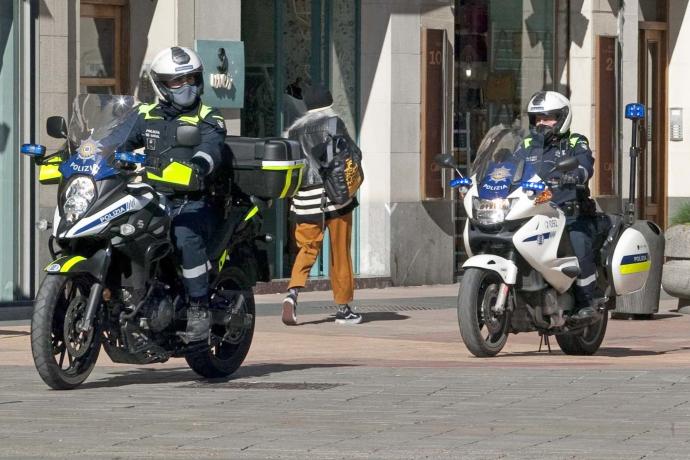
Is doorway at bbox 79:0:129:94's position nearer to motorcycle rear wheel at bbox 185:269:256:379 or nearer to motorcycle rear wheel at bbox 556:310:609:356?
motorcycle rear wheel at bbox 556:310:609:356

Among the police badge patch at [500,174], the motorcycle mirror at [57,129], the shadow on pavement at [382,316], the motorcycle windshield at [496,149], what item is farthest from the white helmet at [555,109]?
the motorcycle mirror at [57,129]

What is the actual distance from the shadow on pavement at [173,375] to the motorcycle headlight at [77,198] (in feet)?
3.27

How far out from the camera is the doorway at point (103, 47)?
18000 millimetres

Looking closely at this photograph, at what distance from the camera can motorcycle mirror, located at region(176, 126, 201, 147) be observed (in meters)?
10.1

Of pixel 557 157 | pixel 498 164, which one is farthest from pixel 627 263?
pixel 498 164

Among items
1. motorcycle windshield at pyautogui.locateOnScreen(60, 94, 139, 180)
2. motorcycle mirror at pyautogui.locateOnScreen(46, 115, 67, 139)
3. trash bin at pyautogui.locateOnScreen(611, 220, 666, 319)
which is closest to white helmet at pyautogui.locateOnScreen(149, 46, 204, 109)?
motorcycle windshield at pyautogui.locateOnScreen(60, 94, 139, 180)

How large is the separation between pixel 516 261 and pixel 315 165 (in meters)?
3.25

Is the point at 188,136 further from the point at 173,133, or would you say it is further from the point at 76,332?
the point at 76,332

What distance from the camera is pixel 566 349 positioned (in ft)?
43.9

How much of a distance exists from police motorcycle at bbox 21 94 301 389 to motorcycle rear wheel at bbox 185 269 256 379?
0.08 feet

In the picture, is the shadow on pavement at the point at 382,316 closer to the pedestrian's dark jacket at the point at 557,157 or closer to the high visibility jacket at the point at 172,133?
the pedestrian's dark jacket at the point at 557,157

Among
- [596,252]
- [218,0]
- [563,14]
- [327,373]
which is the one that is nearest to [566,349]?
[596,252]

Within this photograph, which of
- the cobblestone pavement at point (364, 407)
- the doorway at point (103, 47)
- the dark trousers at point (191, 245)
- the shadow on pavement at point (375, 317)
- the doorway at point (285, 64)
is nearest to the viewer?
the cobblestone pavement at point (364, 407)

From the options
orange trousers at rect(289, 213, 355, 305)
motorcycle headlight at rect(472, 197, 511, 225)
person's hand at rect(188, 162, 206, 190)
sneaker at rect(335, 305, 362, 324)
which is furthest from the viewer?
sneaker at rect(335, 305, 362, 324)
